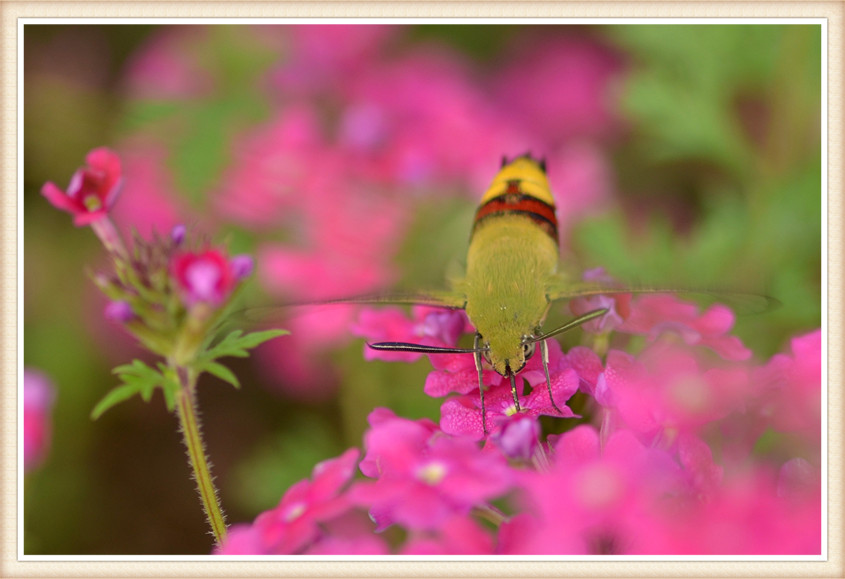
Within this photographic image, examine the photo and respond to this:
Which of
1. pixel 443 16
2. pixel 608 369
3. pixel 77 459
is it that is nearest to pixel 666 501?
pixel 608 369

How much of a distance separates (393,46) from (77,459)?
1.76 m

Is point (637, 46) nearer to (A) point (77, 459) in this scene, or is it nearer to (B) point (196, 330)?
(B) point (196, 330)

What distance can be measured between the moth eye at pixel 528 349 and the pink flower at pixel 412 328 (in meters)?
0.20

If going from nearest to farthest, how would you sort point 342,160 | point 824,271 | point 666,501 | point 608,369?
point 666,501 < point 608,369 < point 824,271 < point 342,160

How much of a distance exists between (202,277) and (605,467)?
69 centimetres

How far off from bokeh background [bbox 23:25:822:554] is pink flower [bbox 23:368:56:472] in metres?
0.31

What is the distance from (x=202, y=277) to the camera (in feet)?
4.40

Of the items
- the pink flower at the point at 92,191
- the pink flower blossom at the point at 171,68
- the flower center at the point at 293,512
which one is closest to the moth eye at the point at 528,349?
the flower center at the point at 293,512

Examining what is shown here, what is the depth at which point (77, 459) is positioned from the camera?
2.74 meters

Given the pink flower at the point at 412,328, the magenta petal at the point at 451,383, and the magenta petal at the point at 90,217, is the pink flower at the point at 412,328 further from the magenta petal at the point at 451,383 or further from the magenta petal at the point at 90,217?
the magenta petal at the point at 90,217

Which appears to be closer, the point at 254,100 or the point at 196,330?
the point at 196,330

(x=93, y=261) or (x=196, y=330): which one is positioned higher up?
(x=93, y=261)

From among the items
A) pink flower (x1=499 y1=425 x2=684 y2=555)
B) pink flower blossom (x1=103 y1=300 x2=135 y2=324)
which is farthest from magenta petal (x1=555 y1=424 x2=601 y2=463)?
pink flower blossom (x1=103 y1=300 x2=135 y2=324)

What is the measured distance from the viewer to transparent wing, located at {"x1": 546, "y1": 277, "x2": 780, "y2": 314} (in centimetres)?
134
